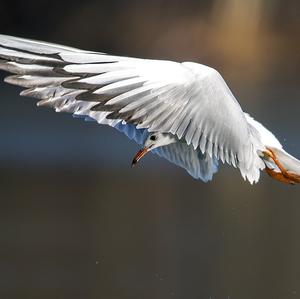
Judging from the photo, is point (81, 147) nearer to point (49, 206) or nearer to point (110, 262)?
point (49, 206)

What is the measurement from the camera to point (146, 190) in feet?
31.8

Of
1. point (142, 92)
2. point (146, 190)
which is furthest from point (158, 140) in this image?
point (146, 190)

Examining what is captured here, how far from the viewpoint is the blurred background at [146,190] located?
7.12 metres

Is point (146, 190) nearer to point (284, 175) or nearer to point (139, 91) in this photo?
point (284, 175)

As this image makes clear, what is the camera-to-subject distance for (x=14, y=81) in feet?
17.0

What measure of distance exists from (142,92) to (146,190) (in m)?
4.55

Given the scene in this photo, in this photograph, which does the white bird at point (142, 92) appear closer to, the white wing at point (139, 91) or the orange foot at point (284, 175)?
the white wing at point (139, 91)

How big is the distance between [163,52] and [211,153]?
29.0 feet

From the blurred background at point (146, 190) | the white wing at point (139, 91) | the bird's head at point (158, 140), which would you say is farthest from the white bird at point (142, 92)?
the blurred background at point (146, 190)

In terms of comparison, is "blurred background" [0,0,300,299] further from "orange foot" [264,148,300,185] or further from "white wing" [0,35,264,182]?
"white wing" [0,35,264,182]

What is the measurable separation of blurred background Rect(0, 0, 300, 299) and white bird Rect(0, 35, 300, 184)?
1458 millimetres

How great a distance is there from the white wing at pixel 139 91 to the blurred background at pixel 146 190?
148 centimetres

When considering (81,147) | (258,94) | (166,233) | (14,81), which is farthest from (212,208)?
(258,94)

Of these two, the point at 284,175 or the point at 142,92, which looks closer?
the point at 142,92
